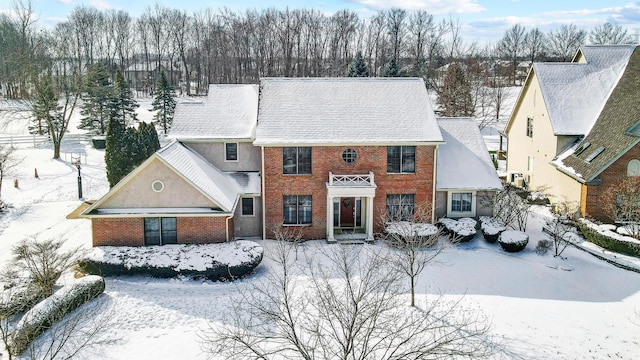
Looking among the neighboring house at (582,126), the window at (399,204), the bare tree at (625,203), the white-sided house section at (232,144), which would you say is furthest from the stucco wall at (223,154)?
the bare tree at (625,203)

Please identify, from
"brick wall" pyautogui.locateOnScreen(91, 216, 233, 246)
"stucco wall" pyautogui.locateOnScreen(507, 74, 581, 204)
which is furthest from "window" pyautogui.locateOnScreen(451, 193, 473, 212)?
"brick wall" pyautogui.locateOnScreen(91, 216, 233, 246)

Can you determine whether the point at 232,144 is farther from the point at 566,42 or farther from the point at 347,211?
the point at 566,42

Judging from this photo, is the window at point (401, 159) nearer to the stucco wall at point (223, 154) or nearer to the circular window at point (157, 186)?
the stucco wall at point (223, 154)

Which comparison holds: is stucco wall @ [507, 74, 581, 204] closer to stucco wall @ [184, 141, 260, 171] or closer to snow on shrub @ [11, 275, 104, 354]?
stucco wall @ [184, 141, 260, 171]

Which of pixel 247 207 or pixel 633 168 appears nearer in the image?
pixel 247 207

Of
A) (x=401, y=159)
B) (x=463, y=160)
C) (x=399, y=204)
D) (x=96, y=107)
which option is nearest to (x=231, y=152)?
→ (x=401, y=159)

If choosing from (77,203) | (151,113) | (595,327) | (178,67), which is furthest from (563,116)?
(178,67)

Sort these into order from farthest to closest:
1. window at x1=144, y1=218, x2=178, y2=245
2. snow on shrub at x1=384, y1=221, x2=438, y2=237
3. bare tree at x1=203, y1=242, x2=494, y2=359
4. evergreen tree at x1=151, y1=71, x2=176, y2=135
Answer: evergreen tree at x1=151, y1=71, x2=176, y2=135, snow on shrub at x1=384, y1=221, x2=438, y2=237, window at x1=144, y1=218, x2=178, y2=245, bare tree at x1=203, y1=242, x2=494, y2=359
